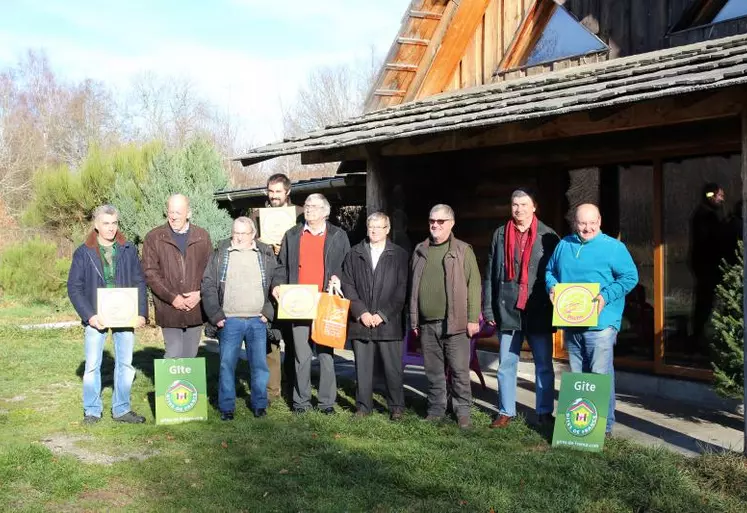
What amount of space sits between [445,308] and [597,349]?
132 centimetres

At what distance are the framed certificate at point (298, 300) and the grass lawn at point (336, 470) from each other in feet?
3.10

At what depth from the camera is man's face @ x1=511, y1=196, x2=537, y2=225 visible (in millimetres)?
6391

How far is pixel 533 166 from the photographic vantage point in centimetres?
937

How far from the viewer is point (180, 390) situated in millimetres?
6723

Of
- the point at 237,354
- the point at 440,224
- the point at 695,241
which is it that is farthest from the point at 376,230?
the point at 695,241

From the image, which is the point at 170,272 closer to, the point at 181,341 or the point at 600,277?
the point at 181,341

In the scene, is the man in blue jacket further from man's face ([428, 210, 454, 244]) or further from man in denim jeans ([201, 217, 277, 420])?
man's face ([428, 210, 454, 244])

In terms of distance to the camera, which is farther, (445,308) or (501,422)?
(445,308)

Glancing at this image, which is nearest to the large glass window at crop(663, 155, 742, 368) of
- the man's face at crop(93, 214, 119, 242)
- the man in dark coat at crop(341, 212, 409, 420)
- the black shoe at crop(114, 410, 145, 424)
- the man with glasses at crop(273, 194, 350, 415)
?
the man in dark coat at crop(341, 212, 409, 420)

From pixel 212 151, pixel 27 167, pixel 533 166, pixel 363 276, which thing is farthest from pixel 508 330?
pixel 27 167

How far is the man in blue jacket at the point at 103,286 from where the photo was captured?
21.7ft

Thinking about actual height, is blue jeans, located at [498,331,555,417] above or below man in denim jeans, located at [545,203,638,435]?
below

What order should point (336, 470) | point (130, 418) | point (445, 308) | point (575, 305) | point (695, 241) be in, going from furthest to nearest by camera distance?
point (695, 241)
point (130, 418)
point (445, 308)
point (575, 305)
point (336, 470)

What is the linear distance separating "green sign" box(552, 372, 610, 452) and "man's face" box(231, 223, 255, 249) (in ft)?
9.65
